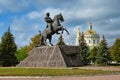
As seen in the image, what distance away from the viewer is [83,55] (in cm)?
5256

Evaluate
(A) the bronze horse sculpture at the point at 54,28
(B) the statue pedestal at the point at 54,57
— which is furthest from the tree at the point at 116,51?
(A) the bronze horse sculpture at the point at 54,28

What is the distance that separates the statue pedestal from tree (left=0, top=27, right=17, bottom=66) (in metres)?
18.4

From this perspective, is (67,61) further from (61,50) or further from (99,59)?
(99,59)

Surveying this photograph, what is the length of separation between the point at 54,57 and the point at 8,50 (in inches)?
882

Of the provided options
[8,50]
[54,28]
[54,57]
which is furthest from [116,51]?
[54,57]

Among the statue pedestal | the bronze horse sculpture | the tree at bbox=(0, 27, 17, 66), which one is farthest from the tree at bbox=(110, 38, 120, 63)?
the bronze horse sculpture

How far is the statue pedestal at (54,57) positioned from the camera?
25.7m

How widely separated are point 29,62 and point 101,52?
25868 mm

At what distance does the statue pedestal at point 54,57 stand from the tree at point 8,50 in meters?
18.4

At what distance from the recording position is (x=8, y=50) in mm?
47031

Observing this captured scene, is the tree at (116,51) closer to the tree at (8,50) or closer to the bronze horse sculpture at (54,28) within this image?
the tree at (8,50)

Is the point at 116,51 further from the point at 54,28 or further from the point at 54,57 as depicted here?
the point at 54,57

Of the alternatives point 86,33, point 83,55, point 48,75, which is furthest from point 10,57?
point 86,33

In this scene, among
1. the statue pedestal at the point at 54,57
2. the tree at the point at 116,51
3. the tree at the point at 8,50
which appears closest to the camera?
the statue pedestal at the point at 54,57
